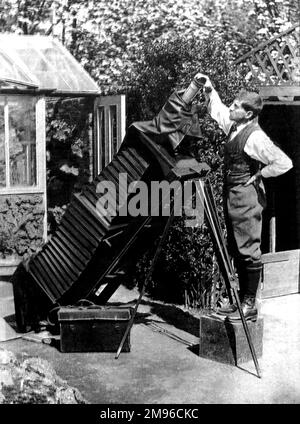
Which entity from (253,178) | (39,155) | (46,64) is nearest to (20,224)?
(39,155)

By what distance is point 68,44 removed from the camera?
12156 mm

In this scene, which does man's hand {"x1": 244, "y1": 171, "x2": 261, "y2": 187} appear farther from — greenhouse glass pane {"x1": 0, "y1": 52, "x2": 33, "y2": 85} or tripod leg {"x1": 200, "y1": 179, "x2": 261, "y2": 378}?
greenhouse glass pane {"x1": 0, "y1": 52, "x2": 33, "y2": 85}

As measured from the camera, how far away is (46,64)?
10.8 meters

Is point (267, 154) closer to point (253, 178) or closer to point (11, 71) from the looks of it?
point (253, 178)

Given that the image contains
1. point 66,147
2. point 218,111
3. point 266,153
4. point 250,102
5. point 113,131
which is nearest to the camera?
point 266,153

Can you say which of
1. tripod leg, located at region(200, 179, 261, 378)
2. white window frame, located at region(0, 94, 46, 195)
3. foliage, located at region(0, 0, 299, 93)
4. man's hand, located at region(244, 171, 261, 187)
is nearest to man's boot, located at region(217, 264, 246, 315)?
tripod leg, located at region(200, 179, 261, 378)

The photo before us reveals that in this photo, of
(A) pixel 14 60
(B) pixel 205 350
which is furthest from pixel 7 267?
(B) pixel 205 350

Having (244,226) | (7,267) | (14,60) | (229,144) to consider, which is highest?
(14,60)

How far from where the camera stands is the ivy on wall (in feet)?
31.6

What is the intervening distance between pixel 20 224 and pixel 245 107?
16.6ft

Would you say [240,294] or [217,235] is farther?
[240,294]

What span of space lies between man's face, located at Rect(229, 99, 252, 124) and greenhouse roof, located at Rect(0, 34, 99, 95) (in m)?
4.89

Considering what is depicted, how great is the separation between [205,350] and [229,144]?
6.24ft

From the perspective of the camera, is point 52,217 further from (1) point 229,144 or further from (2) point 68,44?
(1) point 229,144
